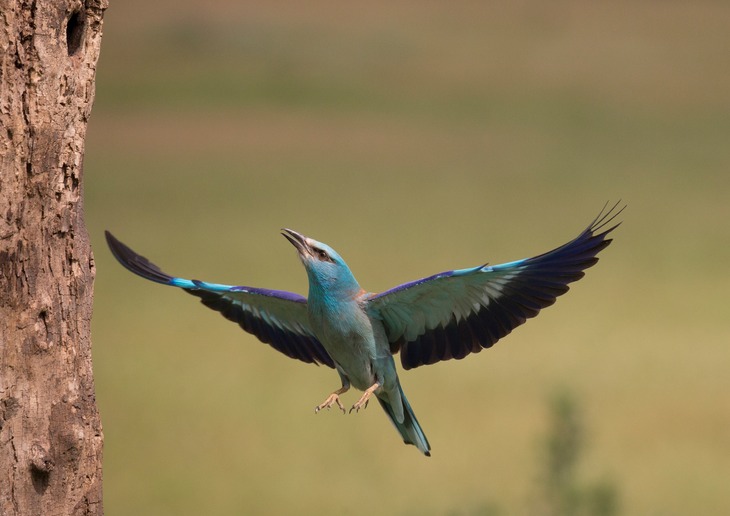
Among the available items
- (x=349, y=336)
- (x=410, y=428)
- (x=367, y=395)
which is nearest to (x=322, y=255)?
(x=349, y=336)

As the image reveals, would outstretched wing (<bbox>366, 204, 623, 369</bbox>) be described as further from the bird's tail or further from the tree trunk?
the tree trunk

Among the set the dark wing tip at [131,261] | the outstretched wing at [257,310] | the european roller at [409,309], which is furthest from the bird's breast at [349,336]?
the dark wing tip at [131,261]

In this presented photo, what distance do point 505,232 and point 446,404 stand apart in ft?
6.54

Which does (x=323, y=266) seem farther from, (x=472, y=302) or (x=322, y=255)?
(x=472, y=302)

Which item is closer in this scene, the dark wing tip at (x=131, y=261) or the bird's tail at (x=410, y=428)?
the bird's tail at (x=410, y=428)

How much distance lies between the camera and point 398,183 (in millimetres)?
8609

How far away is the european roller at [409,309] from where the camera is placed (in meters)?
2.49

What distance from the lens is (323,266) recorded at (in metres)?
2.56

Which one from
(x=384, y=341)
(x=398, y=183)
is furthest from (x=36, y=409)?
(x=398, y=183)

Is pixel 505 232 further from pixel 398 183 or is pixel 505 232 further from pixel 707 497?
pixel 707 497

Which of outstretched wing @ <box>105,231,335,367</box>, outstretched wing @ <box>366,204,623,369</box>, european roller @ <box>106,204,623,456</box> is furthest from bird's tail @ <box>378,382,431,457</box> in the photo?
outstretched wing @ <box>105,231,335,367</box>

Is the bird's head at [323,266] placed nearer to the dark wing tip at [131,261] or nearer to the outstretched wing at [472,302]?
the outstretched wing at [472,302]

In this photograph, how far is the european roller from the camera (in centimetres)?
249

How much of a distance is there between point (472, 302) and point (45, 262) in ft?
3.17
